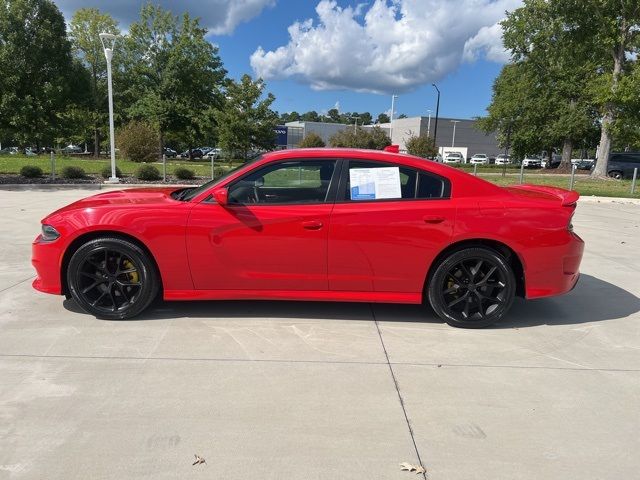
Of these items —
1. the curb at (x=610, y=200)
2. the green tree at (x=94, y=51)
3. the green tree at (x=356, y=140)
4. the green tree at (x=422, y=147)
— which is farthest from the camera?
the green tree at (x=94, y=51)

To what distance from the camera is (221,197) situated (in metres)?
4.23

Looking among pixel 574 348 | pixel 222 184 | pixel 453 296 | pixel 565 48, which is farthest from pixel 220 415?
pixel 565 48

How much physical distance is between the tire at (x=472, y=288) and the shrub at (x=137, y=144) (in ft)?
90.9

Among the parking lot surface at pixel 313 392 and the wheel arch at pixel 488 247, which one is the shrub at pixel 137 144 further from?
the wheel arch at pixel 488 247

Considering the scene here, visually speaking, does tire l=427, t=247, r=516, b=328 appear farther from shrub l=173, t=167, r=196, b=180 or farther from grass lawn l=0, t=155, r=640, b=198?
shrub l=173, t=167, r=196, b=180

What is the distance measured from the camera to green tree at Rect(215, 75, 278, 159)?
115ft

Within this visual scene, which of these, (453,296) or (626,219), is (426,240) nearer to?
(453,296)

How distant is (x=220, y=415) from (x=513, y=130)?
154ft

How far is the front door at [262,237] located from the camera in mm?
4312

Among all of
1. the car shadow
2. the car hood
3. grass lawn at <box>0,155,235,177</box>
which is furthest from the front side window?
grass lawn at <box>0,155,235,177</box>

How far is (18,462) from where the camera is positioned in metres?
2.55

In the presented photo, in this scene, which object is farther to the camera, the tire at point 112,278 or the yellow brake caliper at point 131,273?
the yellow brake caliper at point 131,273

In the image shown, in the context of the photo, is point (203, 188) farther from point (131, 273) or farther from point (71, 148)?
point (71, 148)

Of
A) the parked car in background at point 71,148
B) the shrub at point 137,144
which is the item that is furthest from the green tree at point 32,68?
the parked car in background at point 71,148
